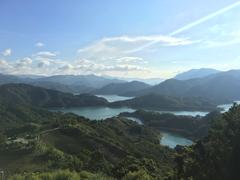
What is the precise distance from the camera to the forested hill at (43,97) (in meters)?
169

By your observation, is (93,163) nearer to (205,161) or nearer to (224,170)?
(205,161)

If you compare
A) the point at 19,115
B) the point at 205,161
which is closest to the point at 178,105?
the point at 19,115

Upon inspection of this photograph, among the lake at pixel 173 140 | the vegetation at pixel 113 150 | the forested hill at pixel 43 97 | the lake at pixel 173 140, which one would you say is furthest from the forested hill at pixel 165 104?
the lake at pixel 173 140

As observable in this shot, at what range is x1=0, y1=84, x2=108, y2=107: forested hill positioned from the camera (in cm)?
16899

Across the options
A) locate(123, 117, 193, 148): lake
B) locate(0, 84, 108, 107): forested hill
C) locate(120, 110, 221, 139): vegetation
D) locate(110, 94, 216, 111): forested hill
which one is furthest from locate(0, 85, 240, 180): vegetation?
locate(0, 84, 108, 107): forested hill

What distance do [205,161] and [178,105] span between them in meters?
161

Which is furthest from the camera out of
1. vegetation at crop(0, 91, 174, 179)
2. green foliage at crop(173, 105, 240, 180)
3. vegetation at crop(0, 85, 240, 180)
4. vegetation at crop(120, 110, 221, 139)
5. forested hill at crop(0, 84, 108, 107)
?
forested hill at crop(0, 84, 108, 107)

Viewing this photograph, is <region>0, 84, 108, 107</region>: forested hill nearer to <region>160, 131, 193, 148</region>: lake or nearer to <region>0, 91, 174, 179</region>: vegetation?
<region>0, 91, 174, 179</region>: vegetation

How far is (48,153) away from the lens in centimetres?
3738

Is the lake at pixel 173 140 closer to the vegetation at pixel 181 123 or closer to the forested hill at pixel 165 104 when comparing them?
the vegetation at pixel 181 123

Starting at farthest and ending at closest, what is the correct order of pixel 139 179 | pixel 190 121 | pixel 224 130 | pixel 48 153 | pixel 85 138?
1. pixel 190 121
2. pixel 85 138
3. pixel 48 153
4. pixel 224 130
5. pixel 139 179

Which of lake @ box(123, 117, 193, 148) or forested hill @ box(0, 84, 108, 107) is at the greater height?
forested hill @ box(0, 84, 108, 107)

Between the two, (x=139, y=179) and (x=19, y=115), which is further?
(x=19, y=115)

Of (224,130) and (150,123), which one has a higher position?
(224,130)
